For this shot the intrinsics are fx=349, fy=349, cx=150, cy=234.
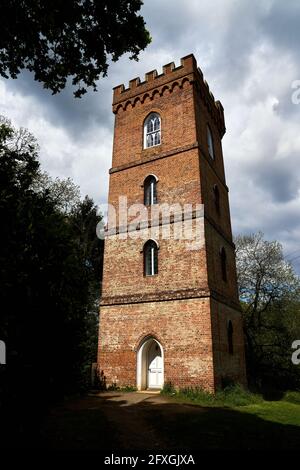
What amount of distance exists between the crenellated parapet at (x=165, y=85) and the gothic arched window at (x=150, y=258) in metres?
8.04

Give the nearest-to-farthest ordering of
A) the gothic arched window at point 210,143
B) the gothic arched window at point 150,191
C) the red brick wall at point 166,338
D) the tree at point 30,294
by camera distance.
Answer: the tree at point 30,294 < the red brick wall at point 166,338 < the gothic arched window at point 150,191 < the gothic arched window at point 210,143

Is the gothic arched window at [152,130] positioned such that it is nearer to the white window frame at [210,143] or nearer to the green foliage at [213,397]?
the white window frame at [210,143]

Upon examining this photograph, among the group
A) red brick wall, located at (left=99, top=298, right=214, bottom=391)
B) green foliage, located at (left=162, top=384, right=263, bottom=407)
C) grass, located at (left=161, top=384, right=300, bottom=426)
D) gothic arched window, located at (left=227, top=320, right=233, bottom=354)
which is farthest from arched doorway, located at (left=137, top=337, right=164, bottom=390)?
gothic arched window, located at (left=227, top=320, right=233, bottom=354)

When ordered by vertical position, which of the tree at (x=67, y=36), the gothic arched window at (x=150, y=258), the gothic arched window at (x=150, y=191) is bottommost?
the gothic arched window at (x=150, y=258)

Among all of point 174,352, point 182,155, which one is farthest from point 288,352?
point 182,155

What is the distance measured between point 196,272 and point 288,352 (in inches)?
601

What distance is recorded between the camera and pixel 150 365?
14250mm

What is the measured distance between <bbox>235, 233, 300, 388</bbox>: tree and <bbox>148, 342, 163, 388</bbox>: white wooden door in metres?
12.3

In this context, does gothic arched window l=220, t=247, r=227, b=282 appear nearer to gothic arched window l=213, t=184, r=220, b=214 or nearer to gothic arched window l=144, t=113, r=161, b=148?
gothic arched window l=213, t=184, r=220, b=214

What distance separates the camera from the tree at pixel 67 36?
647cm

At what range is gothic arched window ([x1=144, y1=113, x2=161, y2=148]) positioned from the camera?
17.4 metres

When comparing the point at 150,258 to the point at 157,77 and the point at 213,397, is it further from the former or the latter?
the point at 157,77

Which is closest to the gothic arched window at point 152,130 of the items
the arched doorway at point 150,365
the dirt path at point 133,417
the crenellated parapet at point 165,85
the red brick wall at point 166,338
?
the crenellated parapet at point 165,85
